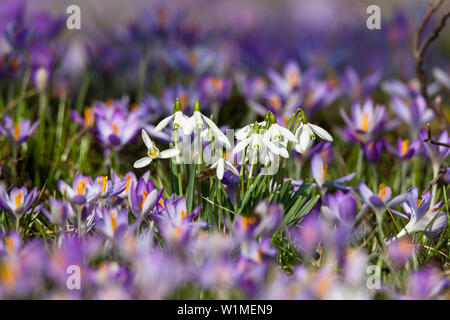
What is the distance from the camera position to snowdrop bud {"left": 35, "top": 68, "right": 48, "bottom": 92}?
232cm

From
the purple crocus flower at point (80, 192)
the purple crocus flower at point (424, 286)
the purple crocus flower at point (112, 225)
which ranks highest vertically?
the purple crocus flower at point (80, 192)

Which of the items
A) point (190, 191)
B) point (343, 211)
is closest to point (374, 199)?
point (343, 211)

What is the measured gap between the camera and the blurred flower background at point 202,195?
1189mm

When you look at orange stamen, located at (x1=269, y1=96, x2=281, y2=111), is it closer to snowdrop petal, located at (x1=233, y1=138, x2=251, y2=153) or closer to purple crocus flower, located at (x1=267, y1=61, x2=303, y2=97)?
purple crocus flower, located at (x1=267, y1=61, x2=303, y2=97)

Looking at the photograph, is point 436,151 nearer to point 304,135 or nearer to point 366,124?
point 366,124

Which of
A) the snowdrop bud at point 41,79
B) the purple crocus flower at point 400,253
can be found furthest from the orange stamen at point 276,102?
the purple crocus flower at point 400,253

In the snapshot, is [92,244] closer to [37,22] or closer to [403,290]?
[403,290]

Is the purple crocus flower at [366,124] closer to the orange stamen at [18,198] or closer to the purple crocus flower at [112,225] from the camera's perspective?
the purple crocus flower at [112,225]

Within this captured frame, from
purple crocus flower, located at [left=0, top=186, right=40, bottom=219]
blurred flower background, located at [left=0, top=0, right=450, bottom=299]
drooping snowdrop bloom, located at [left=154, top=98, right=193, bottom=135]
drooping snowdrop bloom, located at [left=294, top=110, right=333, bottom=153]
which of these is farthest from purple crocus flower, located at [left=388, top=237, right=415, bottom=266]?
purple crocus flower, located at [left=0, top=186, right=40, bottom=219]

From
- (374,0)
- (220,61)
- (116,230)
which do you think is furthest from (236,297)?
(220,61)

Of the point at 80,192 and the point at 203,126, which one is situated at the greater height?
the point at 203,126

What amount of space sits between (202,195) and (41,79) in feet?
3.43

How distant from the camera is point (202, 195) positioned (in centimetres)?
157

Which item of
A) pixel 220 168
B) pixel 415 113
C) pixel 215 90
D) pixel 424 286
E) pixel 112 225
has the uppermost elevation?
pixel 215 90
